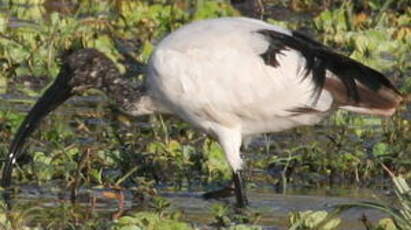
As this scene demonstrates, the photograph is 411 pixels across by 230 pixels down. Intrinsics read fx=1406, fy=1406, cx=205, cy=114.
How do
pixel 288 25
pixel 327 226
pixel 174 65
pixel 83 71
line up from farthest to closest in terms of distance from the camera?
pixel 288 25
pixel 83 71
pixel 174 65
pixel 327 226

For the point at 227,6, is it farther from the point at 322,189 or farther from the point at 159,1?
the point at 322,189

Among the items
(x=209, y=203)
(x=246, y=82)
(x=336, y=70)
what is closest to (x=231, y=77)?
(x=246, y=82)

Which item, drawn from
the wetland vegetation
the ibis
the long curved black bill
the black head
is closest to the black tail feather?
the ibis

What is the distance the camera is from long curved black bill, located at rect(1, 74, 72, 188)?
7.04m

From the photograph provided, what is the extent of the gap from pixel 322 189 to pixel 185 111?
33.5 inches

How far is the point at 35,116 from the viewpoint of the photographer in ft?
24.1

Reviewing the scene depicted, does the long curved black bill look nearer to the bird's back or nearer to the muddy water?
the muddy water

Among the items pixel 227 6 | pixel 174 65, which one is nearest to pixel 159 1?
pixel 227 6

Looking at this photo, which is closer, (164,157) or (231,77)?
(231,77)

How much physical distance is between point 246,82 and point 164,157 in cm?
69

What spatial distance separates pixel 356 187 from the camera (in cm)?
738

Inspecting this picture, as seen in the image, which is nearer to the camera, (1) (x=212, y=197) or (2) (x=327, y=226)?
(2) (x=327, y=226)

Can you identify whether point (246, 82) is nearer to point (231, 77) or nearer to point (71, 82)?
point (231, 77)

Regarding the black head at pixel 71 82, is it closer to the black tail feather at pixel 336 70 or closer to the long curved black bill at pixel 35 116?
the long curved black bill at pixel 35 116
